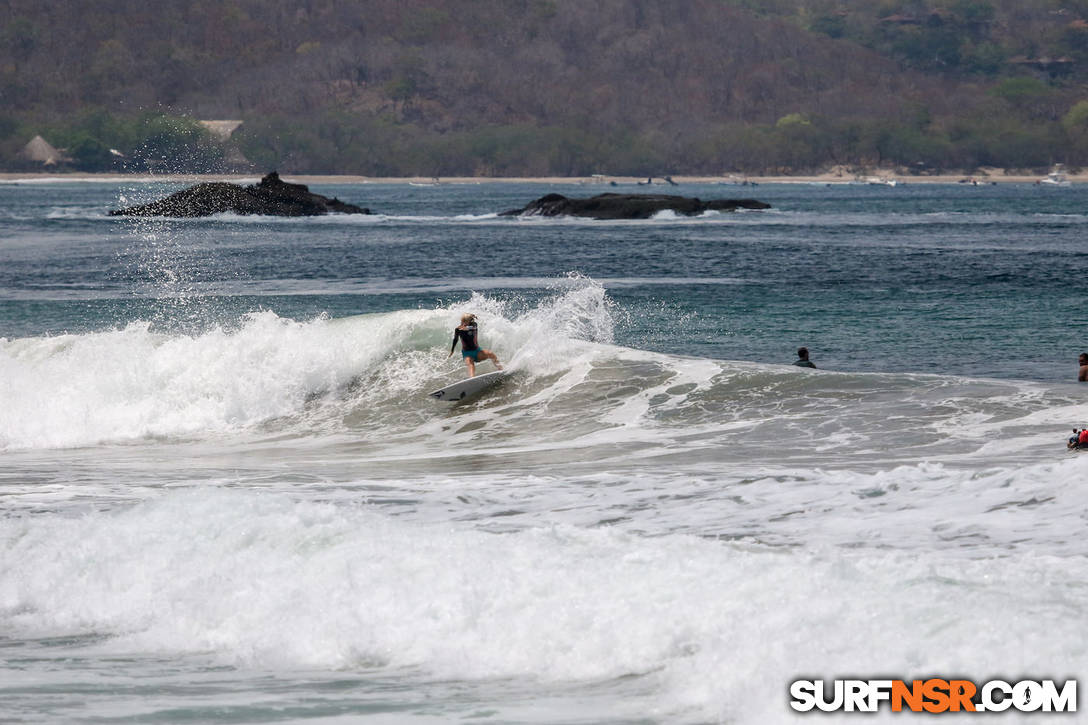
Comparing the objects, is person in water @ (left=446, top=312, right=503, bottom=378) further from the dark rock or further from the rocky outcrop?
the dark rock

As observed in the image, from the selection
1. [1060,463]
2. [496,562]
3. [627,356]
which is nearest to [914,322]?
[627,356]

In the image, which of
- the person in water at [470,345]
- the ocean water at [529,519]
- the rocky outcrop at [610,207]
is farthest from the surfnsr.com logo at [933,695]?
the rocky outcrop at [610,207]

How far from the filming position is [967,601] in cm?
1025

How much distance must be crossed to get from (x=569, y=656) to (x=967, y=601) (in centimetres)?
303

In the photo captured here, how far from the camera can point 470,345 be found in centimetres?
2630

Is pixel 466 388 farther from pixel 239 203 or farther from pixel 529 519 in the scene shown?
pixel 239 203

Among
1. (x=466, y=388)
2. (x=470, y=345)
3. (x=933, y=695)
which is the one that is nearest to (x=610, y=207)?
(x=470, y=345)

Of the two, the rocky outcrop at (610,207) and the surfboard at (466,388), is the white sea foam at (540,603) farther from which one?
the rocky outcrop at (610,207)

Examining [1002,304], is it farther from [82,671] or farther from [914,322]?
[82,671]

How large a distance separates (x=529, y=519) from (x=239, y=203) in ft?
387

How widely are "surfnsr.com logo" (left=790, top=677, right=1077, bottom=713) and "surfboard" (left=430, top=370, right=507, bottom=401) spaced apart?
54.4 feet

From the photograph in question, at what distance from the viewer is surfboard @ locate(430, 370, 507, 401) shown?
83.8 feet

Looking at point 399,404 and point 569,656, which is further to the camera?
point 399,404

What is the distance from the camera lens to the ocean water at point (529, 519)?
997 centimetres
